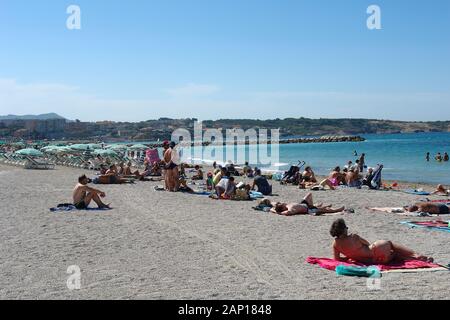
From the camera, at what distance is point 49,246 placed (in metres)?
7.16

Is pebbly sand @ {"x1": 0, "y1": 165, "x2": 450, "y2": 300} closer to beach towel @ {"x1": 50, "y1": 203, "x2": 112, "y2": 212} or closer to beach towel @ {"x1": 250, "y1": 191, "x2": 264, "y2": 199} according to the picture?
beach towel @ {"x1": 50, "y1": 203, "x2": 112, "y2": 212}

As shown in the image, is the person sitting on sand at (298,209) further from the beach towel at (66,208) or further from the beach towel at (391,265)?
the beach towel at (391,265)

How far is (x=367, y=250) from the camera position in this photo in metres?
6.16

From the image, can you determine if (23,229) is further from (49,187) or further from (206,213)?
(49,187)

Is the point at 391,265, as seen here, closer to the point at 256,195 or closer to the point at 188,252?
the point at 188,252

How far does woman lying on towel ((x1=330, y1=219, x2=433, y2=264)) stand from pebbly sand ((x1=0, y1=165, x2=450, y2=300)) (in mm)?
453

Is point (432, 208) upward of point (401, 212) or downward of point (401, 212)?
upward

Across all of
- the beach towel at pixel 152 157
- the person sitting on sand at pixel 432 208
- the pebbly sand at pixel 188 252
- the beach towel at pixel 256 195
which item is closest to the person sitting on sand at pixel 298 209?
the pebbly sand at pixel 188 252

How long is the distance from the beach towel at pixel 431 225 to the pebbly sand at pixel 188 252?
19 centimetres

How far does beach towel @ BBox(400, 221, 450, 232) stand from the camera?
8598 millimetres

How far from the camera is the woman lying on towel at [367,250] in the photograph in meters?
6.11

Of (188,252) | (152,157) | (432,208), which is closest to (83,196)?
(188,252)

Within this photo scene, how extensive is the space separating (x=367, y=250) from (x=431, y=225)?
3.21 m
